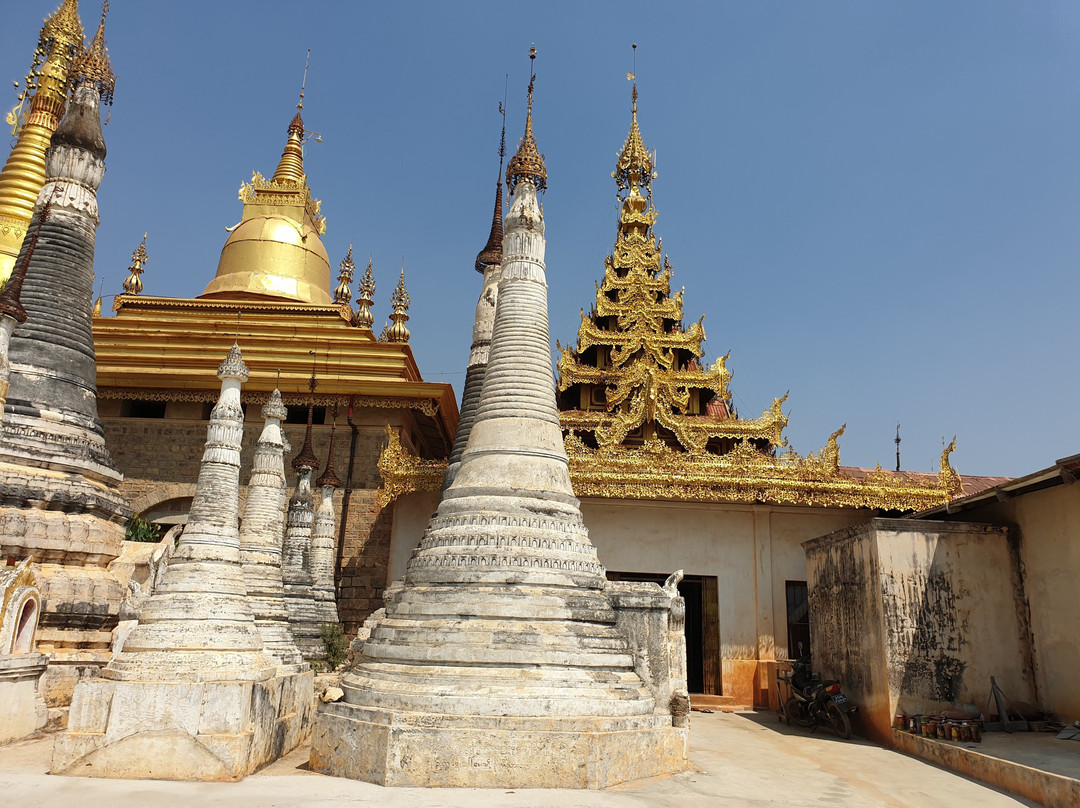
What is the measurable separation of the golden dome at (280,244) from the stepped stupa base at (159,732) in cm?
1777

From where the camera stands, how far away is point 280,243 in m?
25.5

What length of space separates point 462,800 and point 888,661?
804 cm

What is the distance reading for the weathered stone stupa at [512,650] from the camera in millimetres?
7668

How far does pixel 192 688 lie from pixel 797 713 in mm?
10393

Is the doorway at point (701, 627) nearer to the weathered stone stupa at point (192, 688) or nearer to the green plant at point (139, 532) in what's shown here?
the green plant at point (139, 532)

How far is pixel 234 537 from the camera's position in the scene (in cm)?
936

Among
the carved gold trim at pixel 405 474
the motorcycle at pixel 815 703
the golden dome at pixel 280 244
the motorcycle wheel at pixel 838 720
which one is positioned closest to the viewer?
the motorcycle wheel at pixel 838 720

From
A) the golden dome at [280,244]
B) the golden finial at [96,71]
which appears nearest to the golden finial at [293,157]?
the golden dome at [280,244]

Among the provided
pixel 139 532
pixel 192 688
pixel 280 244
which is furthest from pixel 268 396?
pixel 192 688

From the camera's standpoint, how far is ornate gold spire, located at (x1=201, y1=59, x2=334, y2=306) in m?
24.8

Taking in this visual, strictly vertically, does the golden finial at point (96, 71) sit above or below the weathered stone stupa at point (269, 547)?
above

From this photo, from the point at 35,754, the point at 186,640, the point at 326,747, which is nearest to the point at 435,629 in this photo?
the point at 326,747

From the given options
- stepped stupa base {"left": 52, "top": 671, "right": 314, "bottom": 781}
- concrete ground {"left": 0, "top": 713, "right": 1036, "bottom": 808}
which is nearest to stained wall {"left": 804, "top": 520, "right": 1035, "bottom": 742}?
concrete ground {"left": 0, "top": 713, "right": 1036, "bottom": 808}

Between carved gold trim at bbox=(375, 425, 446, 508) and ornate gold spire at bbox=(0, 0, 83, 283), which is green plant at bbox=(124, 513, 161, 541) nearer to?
carved gold trim at bbox=(375, 425, 446, 508)
